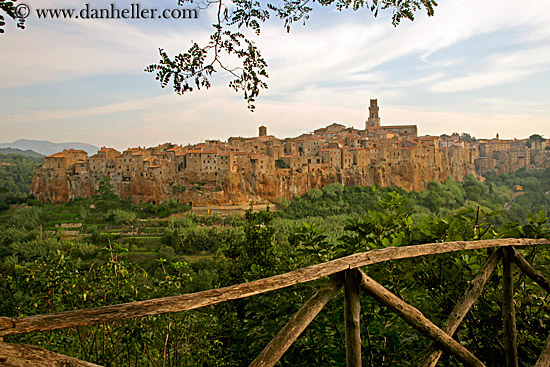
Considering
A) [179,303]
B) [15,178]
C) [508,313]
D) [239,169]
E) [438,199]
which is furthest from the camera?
[15,178]

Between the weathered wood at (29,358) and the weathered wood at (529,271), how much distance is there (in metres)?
1.55

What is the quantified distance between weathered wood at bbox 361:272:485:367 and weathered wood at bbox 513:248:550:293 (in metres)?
0.48

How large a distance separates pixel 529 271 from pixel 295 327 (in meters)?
1.14

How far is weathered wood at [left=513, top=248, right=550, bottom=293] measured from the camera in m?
1.52

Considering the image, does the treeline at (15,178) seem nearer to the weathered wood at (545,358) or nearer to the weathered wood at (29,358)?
the weathered wood at (29,358)

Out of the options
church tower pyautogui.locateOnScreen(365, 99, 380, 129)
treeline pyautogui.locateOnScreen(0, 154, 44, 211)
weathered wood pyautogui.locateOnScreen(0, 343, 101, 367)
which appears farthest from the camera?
church tower pyautogui.locateOnScreen(365, 99, 380, 129)

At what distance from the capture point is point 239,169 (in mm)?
35656

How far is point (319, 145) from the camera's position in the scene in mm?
40250

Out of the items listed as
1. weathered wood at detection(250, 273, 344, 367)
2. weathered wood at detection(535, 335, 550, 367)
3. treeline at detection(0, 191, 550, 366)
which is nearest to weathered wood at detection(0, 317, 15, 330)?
weathered wood at detection(250, 273, 344, 367)

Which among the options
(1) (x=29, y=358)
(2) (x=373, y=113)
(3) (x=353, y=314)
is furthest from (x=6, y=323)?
(2) (x=373, y=113)

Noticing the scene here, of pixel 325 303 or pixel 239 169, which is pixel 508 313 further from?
pixel 239 169

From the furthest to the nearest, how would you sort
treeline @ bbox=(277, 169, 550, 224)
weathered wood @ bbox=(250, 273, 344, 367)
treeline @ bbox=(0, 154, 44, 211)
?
1. treeline @ bbox=(0, 154, 44, 211)
2. treeline @ bbox=(277, 169, 550, 224)
3. weathered wood @ bbox=(250, 273, 344, 367)

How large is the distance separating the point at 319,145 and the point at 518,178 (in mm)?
30346

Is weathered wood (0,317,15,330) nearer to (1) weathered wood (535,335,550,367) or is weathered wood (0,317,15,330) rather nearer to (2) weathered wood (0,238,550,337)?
(2) weathered wood (0,238,550,337)
